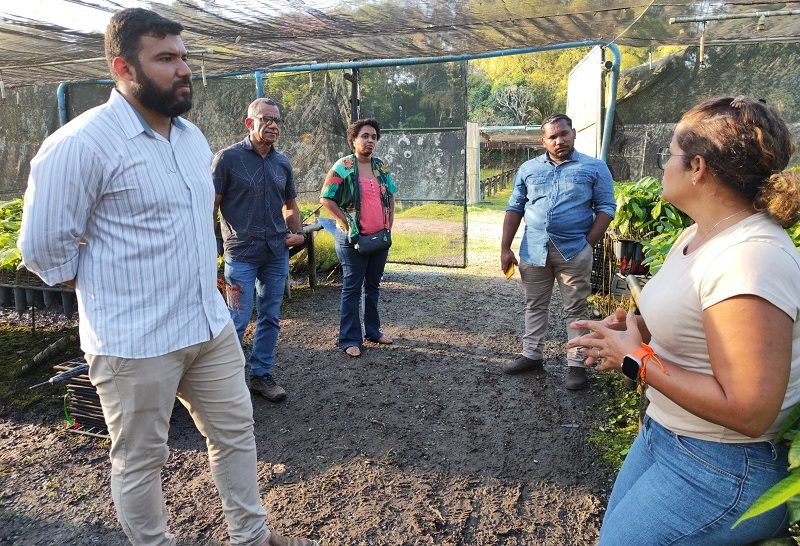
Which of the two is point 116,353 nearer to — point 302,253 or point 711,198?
point 711,198

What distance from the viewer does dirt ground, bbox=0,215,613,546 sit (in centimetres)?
290

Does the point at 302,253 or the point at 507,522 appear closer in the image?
the point at 507,522

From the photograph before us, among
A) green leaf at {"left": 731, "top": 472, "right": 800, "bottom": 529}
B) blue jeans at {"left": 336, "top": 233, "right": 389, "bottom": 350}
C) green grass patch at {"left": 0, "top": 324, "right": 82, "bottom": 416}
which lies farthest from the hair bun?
green grass patch at {"left": 0, "top": 324, "right": 82, "bottom": 416}

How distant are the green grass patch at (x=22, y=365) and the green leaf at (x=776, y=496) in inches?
182

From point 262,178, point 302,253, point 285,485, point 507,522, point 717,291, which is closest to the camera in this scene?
→ point 717,291

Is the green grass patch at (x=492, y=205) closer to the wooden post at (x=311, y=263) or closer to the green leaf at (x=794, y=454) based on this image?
the wooden post at (x=311, y=263)

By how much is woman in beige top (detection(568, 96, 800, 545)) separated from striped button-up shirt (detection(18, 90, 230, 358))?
158cm

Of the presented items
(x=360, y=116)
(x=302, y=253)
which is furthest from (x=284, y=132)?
→ (x=302, y=253)

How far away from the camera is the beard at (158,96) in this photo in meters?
2.18

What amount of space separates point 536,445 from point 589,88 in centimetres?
564

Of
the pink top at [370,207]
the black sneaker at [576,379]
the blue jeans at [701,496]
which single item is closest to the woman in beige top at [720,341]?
the blue jeans at [701,496]

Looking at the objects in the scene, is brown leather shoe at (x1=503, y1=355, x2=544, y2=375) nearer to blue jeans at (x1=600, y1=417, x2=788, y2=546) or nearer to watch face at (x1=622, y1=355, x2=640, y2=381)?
blue jeans at (x1=600, y1=417, x2=788, y2=546)

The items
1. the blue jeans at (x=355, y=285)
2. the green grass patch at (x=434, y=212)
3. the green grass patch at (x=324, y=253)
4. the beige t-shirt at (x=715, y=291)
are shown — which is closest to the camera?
the beige t-shirt at (x=715, y=291)

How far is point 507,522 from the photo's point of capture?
2.90m
